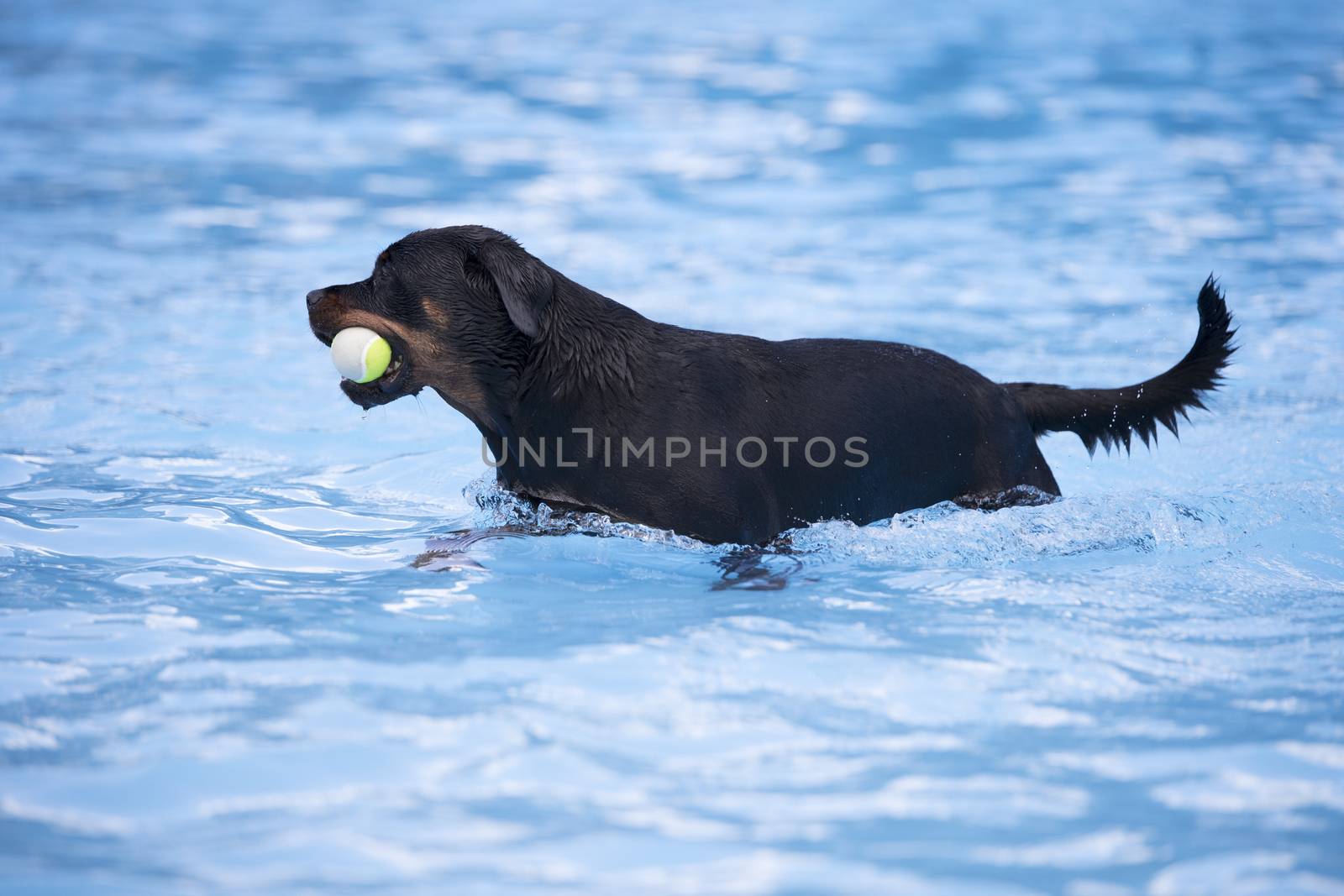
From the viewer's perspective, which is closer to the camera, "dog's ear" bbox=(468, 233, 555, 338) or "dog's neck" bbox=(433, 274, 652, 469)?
"dog's ear" bbox=(468, 233, 555, 338)

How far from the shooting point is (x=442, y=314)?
4.99 meters

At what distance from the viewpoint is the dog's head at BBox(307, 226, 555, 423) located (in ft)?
16.4

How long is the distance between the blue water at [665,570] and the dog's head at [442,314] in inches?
24.3

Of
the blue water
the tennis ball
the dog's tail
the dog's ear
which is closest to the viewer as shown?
the blue water

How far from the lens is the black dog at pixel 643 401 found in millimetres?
4945

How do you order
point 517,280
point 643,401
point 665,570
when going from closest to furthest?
point 517,280 < point 643,401 < point 665,570

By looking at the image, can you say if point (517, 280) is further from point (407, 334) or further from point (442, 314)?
point (407, 334)

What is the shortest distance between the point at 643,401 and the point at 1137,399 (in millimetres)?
2153

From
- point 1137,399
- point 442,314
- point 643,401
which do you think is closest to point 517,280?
point 442,314

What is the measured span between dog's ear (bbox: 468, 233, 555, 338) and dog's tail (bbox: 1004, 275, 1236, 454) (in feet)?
6.60

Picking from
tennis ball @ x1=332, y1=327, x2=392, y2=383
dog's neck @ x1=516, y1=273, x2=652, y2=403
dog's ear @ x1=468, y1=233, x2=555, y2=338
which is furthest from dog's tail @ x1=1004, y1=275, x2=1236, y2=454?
tennis ball @ x1=332, y1=327, x2=392, y2=383

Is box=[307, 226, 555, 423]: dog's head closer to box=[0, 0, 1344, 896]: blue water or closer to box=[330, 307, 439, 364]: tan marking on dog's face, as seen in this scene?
box=[330, 307, 439, 364]: tan marking on dog's face

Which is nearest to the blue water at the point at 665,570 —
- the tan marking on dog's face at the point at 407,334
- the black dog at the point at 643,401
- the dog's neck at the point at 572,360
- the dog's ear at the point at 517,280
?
the black dog at the point at 643,401

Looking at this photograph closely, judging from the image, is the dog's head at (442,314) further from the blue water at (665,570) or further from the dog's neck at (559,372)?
the blue water at (665,570)
